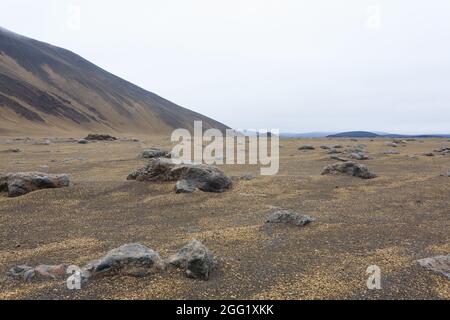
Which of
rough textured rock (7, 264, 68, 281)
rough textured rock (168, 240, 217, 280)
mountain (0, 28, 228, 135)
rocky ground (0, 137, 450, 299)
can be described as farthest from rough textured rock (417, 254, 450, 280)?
mountain (0, 28, 228, 135)

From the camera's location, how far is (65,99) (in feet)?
379

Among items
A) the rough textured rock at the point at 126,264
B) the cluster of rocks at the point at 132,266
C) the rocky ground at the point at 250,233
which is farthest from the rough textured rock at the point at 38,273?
the rough textured rock at the point at 126,264

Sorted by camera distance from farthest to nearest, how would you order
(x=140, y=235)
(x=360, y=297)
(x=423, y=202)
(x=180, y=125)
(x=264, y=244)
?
(x=180, y=125) → (x=423, y=202) → (x=140, y=235) → (x=264, y=244) → (x=360, y=297)

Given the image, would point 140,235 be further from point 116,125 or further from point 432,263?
point 116,125

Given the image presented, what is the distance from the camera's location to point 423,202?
13242mm

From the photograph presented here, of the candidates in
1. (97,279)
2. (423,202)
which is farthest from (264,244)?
(423,202)

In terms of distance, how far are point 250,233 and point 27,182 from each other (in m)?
8.71

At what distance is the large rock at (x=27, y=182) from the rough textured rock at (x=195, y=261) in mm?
8963

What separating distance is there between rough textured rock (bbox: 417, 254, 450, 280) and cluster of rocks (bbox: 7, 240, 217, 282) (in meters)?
3.64

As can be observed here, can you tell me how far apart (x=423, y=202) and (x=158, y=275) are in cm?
987

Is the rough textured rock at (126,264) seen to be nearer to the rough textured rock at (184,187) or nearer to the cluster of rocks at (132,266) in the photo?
the cluster of rocks at (132,266)

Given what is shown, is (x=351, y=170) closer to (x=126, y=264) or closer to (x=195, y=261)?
(x=195, y=261)

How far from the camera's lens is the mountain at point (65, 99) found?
9094 centimetres

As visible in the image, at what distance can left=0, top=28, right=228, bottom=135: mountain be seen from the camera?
3580 inches
